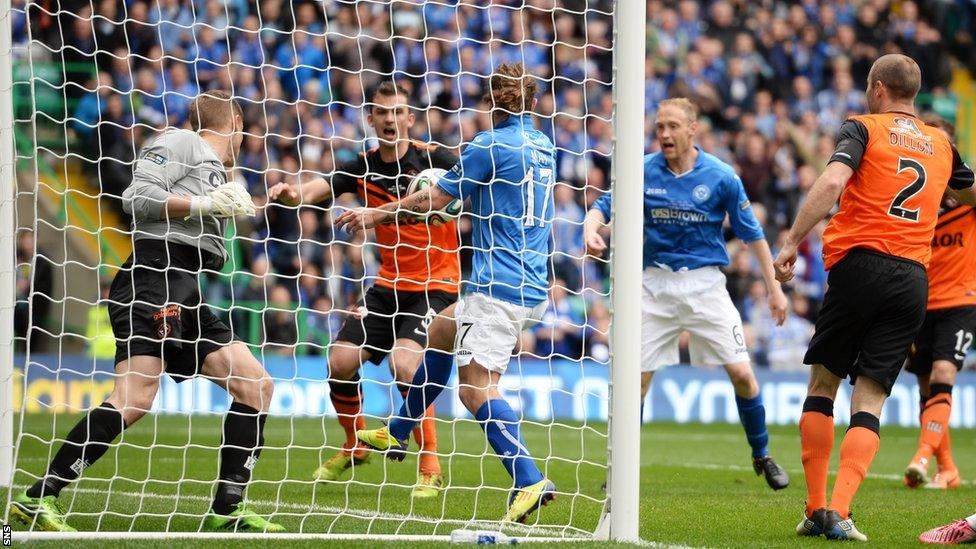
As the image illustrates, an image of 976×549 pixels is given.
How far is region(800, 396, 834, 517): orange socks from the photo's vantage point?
5.72 metres

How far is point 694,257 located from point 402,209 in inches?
101

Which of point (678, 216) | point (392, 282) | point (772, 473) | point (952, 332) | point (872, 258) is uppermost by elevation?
point (678, 216)

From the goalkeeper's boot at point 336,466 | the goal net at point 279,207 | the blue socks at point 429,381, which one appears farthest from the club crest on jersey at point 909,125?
the goal net at point 279,207

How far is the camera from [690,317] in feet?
26.3

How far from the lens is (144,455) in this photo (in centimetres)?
930

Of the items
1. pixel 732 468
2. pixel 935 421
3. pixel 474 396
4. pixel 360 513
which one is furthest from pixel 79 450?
pixel 732 468

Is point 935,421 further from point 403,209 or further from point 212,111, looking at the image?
point 212,111

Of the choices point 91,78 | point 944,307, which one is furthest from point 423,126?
point 944,307

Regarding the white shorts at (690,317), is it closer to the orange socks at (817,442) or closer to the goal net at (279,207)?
the goal net at (279,207)

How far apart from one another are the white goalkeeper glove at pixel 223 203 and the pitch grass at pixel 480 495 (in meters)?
1.04

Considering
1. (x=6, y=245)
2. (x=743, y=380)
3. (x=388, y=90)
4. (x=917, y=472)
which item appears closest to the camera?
(x=6, y=245)

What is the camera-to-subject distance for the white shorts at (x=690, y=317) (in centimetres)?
798

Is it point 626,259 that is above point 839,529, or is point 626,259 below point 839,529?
above

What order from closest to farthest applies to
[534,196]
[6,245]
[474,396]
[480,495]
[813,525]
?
[813,525]
[474,396]
[534,196]
[6,245]
[480,495]
